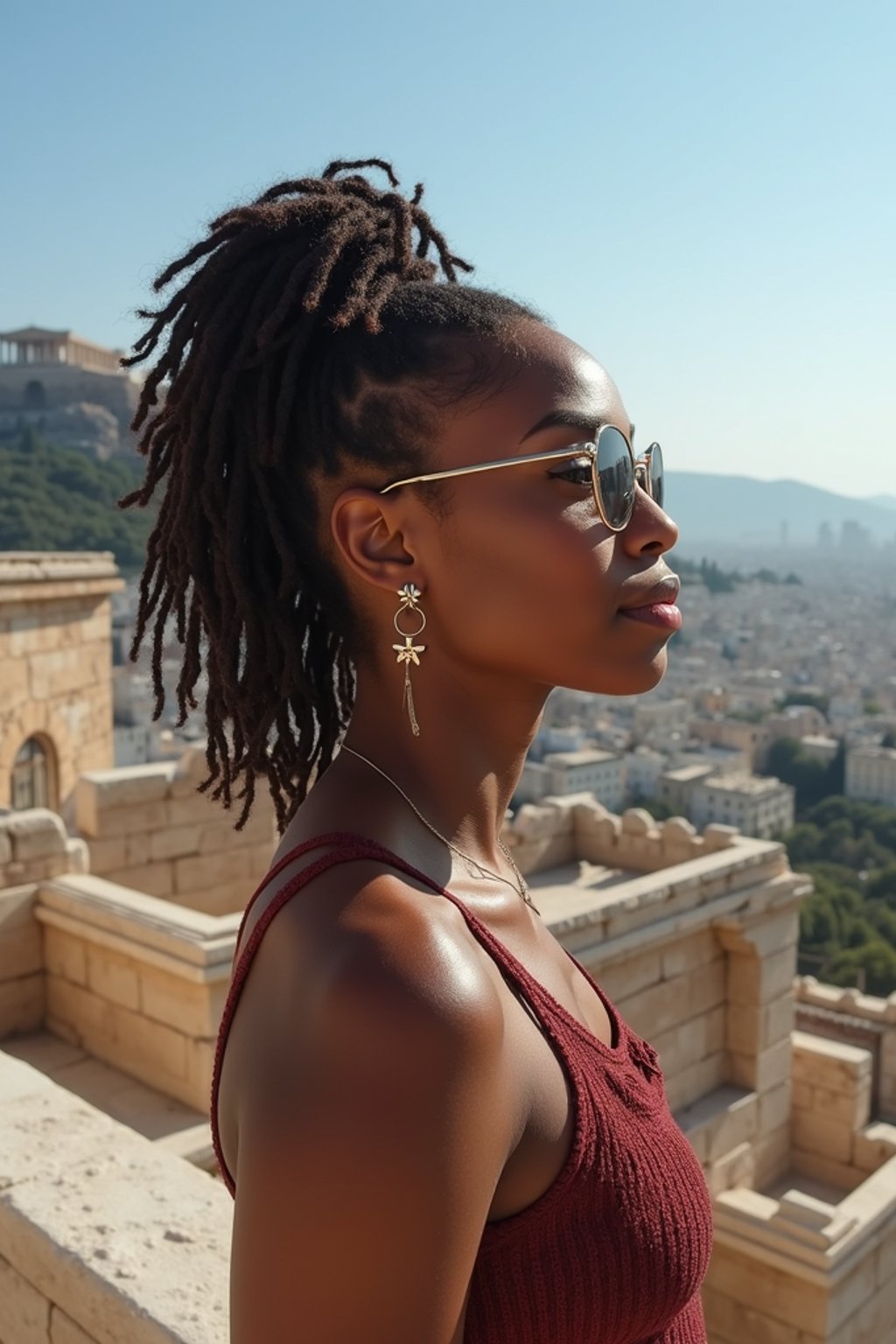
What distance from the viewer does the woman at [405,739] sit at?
3.45 feet

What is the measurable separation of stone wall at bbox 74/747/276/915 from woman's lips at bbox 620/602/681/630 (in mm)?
6429

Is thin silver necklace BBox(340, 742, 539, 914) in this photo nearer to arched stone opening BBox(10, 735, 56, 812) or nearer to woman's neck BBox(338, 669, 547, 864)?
woman's neck BBox(338, 669, 547, 864)

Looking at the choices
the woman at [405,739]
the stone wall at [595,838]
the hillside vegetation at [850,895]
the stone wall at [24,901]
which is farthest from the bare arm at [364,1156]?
the hillside vegetation at [850,895]

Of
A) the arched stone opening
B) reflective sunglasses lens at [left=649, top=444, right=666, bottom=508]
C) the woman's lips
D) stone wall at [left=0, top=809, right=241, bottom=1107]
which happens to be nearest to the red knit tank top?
the woman's lips

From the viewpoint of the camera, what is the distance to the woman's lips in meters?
1.43

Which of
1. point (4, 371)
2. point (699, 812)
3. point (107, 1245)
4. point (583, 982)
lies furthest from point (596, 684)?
point (4, 371)

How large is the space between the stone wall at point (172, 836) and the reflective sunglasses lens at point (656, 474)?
6.19 metres

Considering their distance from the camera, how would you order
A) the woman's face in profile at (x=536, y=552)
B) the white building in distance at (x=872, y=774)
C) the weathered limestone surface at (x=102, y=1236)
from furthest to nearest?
the white building in distance at (x=872, y=774) < the weathered limestone surface at (x=102, y=1236) < the woman's face in profile at (x=536, y=552)

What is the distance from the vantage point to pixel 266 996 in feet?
3.79

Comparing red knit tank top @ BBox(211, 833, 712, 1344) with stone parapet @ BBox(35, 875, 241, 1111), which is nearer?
red knit tank top @ BBox(211, 833, 712, 1344)

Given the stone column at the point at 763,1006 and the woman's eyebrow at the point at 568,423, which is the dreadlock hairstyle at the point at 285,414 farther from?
the stone column at the point at 763,1006

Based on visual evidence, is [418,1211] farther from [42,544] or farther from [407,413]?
[42,544]

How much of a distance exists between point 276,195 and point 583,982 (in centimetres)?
121

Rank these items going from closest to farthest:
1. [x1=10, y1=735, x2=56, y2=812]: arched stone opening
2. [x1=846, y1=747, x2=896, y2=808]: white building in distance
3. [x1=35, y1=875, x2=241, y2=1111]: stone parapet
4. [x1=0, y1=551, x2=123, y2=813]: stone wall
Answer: [x1=35, y1=875, x2=241, y2=1111]: stone parapet, [x1=0, y1=551, x2=123, y2=813]: stone wall, [x1=10, y1=735, x2=56, y2=812]: arched stone opening, [x1=846, y1=747, x2=896, y2=808]: white building in distance
